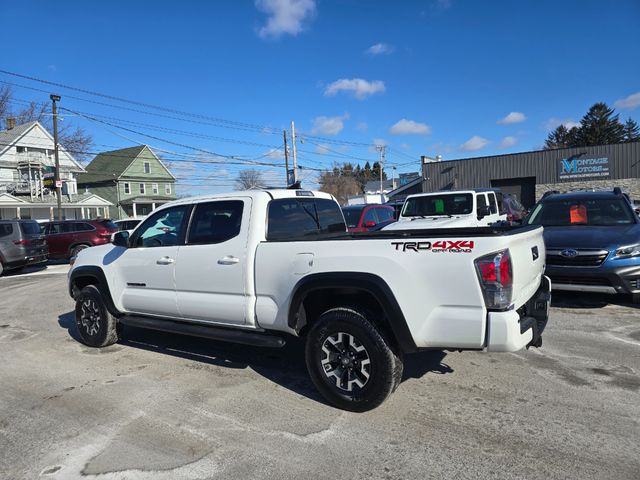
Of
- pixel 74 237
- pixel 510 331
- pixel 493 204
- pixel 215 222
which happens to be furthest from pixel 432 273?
pixel 74 237

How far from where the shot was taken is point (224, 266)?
14.7ft

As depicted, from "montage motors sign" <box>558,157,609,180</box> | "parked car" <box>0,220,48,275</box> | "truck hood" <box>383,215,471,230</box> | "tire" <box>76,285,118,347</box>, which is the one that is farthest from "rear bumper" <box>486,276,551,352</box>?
"montage motors sign" <box>558,157,609,180</box>

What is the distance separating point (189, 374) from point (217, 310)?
83cm

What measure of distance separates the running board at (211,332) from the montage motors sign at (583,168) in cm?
3670

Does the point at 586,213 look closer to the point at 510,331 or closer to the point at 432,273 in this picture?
the point at 510,331

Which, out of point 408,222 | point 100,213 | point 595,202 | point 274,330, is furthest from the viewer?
point 100,213

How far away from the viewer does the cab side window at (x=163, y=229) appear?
509 centimetres

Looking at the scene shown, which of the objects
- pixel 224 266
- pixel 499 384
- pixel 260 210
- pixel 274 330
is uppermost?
pixel 260 210

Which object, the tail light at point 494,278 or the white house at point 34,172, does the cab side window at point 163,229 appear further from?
the white house at point 34,172

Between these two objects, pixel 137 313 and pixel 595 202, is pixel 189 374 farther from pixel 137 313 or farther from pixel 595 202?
pixel 595 202

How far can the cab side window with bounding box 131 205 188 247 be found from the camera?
509 cm

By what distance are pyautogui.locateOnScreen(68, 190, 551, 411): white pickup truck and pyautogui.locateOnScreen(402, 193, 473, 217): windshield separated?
19.6 ft

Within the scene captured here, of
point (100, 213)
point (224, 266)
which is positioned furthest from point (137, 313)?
point (100, 213)

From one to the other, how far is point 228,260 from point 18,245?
512 inches
